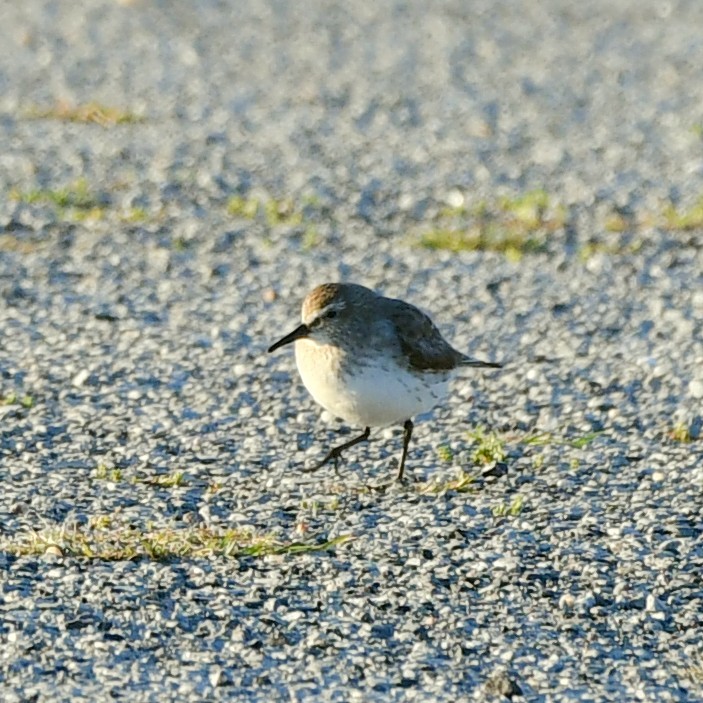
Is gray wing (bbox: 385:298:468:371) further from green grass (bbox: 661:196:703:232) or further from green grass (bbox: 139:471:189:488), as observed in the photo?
green grass (bbox: 661:196:703:232)

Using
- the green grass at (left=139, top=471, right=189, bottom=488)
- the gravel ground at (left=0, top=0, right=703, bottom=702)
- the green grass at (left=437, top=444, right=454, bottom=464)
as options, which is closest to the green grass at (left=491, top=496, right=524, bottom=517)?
the gravel ground at (left=0, top=0, right=703, bottom=702)

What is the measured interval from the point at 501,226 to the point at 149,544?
826 cm

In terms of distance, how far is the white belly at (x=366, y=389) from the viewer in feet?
28.9

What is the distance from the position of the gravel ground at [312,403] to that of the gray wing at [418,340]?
0.65 metres

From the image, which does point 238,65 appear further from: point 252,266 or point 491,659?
point 491,659

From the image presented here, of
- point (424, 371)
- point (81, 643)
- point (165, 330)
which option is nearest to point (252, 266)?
point (165, 330)

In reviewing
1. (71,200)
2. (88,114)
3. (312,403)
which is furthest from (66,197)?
(312,403)

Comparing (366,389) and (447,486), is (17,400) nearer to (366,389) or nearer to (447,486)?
(366,389)

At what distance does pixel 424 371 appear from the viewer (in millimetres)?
9078

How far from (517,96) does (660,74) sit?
8.84 ft

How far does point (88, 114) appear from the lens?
19844mm

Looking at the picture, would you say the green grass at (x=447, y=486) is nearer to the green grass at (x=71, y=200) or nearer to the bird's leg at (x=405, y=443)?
the bird's leg at (x=405, y=443)

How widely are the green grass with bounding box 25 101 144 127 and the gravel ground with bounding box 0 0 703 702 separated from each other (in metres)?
0.19

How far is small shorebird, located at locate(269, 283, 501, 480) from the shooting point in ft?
29.0
